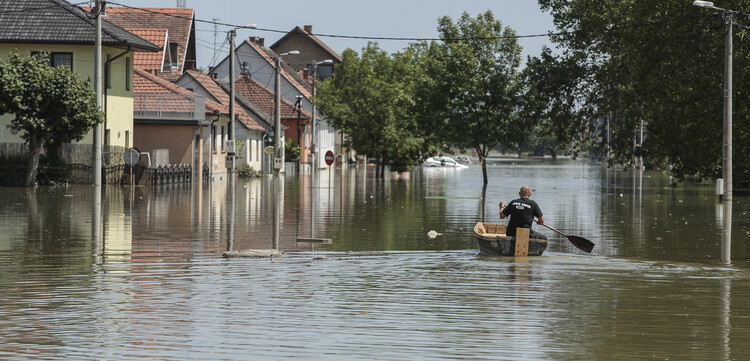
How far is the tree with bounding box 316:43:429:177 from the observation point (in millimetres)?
73188

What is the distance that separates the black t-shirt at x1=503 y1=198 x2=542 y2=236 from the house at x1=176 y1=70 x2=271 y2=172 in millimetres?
48904

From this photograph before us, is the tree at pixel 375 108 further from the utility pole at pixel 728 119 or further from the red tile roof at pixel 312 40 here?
the red tile roof at pixel 312 40

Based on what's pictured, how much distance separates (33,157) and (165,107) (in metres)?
15.4

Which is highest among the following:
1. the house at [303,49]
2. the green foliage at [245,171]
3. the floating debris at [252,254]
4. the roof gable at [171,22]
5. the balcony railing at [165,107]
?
the house at [303,49]

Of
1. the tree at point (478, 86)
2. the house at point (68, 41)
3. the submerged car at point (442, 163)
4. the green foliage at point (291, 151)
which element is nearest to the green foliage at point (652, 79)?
the tree at point (478, 86)

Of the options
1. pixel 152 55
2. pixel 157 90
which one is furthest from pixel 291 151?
pixel 157 90

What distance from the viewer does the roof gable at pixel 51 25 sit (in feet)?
159

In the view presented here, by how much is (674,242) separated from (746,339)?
1291cm

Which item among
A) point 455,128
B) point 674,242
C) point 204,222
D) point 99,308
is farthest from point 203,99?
point 99,308

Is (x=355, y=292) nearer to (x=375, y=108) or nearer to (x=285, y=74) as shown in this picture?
(x=375, y=108)

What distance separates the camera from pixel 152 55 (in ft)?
236

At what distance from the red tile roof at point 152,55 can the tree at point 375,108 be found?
1233cm

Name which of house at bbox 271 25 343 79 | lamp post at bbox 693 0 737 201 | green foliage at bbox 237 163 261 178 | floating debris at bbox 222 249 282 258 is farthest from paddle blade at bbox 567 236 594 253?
house at bbox 271 25 343 79

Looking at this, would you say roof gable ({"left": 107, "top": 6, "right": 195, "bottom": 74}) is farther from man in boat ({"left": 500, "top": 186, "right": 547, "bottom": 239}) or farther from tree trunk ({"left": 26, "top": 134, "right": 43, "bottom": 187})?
man in boat ({"left": 500, "top": 186, "right": 547, "bottom": 239})
